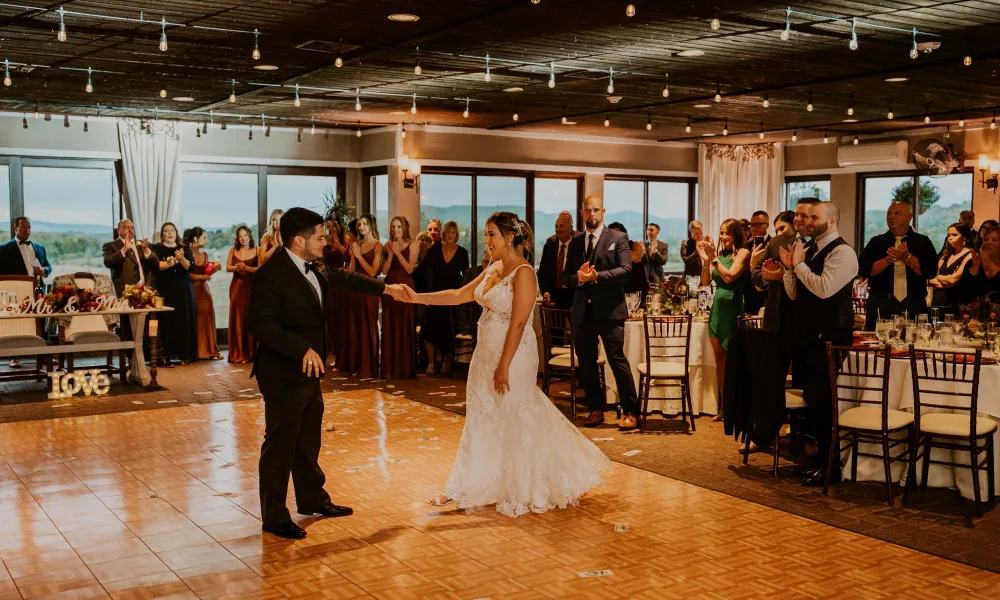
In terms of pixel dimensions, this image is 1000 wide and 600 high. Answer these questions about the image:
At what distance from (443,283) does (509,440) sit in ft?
17.6

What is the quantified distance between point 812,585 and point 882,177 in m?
13.5

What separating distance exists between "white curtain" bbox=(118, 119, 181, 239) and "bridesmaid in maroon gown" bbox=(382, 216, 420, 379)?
4.77m

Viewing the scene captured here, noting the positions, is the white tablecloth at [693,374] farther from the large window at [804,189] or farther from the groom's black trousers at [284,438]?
the large window at [804,189]

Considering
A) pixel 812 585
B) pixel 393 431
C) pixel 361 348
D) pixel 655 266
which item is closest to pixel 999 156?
pixel 655 266

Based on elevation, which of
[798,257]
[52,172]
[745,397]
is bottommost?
[745,397]

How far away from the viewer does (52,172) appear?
13.5 meters

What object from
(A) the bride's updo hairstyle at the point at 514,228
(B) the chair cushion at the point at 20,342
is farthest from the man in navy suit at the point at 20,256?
(A) the bride's updo hairstyle at the point at 514,228

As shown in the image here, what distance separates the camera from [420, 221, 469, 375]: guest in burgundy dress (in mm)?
10719

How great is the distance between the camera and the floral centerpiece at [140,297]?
10070 millimetres

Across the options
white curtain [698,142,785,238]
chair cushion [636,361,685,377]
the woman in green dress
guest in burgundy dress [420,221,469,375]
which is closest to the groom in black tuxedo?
chair cushion [636,361,685,377]

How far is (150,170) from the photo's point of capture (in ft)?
45.5

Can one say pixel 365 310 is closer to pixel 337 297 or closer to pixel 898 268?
pixel 337 297

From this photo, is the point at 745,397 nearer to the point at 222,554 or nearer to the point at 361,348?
the point at 222,554

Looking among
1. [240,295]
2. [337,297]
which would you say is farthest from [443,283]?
[240,295]
